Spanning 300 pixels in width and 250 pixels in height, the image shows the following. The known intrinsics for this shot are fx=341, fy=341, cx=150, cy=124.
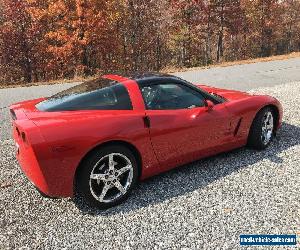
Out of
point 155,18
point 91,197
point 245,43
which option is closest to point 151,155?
point 91,197

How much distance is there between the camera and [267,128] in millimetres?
5328

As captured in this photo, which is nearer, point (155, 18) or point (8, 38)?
point (8, 38)

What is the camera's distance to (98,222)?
11.8 ft

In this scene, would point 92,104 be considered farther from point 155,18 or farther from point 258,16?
point 258,16

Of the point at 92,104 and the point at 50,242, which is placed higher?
the point at 92,104

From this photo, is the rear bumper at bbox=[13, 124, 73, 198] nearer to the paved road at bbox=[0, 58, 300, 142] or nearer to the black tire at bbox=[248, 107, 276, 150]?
the black tire at bbox=[248, 107, 276, 150]

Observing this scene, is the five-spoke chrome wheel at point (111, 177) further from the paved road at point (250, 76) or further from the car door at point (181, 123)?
the paved road at point (250, 76)

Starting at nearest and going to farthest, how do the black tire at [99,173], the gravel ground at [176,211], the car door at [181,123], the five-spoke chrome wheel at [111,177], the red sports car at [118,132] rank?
the gravel ground at [176,211] → the red sports car at [118,132] → the black tire at [99,173] → the five-spoke chrome wheel at [111,177] → the car door at [181,123]

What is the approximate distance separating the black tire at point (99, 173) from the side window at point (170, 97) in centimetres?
70

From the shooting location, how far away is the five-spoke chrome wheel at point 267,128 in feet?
17.2

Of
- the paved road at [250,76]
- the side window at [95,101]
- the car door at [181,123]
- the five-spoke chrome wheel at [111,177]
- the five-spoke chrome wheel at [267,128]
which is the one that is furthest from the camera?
the paved road at [250,76]

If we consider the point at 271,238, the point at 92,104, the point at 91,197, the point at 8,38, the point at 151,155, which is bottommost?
the point at 271,238

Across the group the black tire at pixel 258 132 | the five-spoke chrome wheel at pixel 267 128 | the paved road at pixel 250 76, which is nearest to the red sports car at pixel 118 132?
the black tire at pixel 258 132

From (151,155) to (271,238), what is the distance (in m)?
1.55
